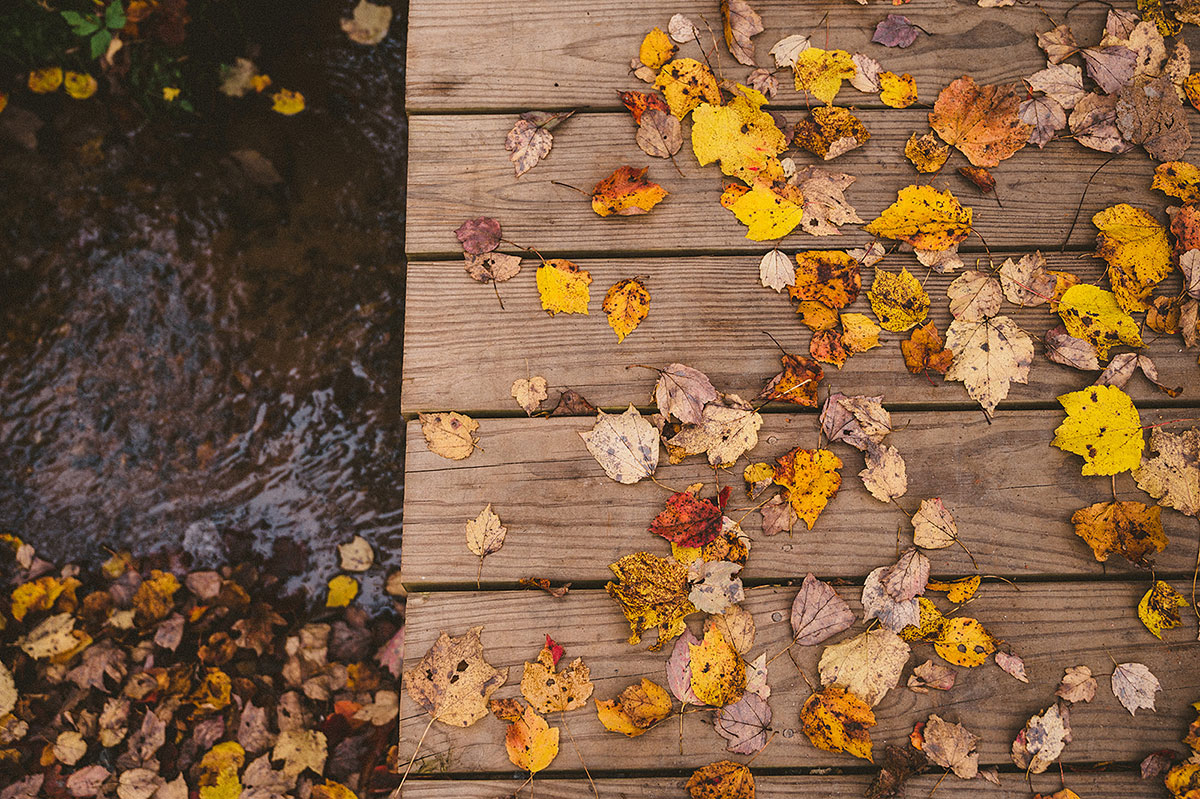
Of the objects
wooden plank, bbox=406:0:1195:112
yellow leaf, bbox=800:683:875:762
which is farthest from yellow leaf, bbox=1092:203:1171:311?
yellow leaf, bbox=800:683:875:762

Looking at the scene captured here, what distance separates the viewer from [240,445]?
1913 mm

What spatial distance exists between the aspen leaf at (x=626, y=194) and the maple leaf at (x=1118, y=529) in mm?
965

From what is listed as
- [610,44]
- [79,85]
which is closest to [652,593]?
[610,44]

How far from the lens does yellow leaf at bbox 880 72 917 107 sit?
4.19 ft

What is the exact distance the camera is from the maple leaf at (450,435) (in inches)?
46.4

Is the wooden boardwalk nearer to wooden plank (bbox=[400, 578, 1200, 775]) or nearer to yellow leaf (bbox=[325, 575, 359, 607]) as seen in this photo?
wooden plank (bbox=[400, 578, 1200, 775])

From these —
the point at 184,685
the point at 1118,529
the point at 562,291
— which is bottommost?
the point at 184,685

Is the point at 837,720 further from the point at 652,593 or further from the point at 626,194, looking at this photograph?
the point at 626,194

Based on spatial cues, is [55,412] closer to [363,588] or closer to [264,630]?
[264,630]

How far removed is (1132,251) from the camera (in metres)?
1.22

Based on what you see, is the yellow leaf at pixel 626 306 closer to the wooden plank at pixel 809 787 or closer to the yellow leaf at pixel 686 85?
the yellow leaf at pixel 686 85

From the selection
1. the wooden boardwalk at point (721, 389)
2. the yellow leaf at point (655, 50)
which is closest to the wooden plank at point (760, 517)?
the wooden boardwalk at point (721, 389)

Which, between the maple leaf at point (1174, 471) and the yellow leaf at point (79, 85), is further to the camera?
the yellow leaf at point (79, 85)

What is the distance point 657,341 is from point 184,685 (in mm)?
1567
